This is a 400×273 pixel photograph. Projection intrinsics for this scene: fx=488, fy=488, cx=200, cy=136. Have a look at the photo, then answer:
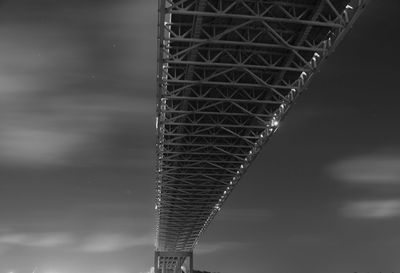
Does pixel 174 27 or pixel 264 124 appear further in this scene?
pixel 264 124

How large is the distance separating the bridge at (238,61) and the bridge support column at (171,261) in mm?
62022

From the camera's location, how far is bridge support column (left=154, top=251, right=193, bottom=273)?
113m

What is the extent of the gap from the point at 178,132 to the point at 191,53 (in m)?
16.7

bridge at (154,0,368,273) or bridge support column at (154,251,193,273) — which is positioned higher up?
bridge support column at (154,251,193,273)

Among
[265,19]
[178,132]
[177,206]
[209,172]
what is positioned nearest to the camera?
[265,19]

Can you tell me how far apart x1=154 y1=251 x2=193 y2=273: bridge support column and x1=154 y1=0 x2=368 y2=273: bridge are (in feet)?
203

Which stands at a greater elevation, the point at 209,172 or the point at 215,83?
the point at 209,172

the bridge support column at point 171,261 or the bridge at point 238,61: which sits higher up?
the bridge support column at point 171,261

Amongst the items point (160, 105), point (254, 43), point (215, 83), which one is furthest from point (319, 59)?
point (160, 105)

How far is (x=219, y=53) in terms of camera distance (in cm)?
3167

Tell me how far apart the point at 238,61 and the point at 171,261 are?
4073 inches

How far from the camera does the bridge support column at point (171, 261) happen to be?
113125 mm

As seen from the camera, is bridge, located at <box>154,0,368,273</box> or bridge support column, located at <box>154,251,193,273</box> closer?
bridge, located at <box>154,0,368,273</box>

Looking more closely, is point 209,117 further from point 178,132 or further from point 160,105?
point 160,105
